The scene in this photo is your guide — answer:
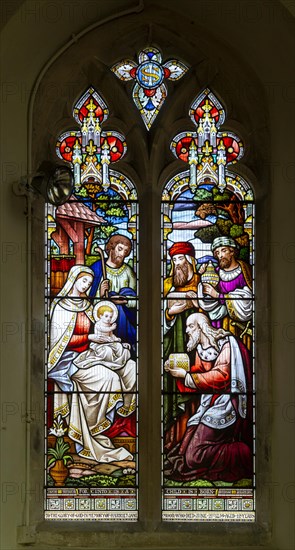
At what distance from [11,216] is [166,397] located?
1333 mm

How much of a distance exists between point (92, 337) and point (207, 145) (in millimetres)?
1316

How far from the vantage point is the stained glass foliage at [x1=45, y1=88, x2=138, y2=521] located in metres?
5.52

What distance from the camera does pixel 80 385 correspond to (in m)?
5.60

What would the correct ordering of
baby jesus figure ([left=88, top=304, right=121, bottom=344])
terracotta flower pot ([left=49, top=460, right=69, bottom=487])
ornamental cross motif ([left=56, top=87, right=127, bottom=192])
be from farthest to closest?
ornamental cross motif ([left=56, top=87, right=127, bottom=192]), baby jesus figure ([left=88, top=304, right=121, bottom=344]), terracotta flower pot ([left=49, top=460, right=69, bottom=487])

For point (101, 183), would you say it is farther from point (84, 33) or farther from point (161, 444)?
point (161, 444)

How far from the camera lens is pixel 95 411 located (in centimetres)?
559

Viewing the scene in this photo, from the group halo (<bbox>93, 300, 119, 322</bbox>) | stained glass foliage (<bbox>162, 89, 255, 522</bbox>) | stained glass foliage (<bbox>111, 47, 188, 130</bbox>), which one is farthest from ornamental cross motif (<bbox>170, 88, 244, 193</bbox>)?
halo (<bbox>93, 300, 119, 322</bbox>)

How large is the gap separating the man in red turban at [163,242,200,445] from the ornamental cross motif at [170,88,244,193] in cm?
42

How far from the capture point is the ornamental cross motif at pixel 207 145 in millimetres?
5797

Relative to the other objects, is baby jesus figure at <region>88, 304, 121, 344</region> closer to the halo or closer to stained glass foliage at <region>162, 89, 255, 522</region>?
the halo

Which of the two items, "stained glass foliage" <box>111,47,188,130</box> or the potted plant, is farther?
"stained glass foliage" <box>111,47,188,130</box>

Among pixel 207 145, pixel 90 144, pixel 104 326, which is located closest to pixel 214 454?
pixel 104 326

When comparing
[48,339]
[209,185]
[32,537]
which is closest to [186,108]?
[209,185]

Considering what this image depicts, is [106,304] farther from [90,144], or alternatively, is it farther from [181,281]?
[90,144]
